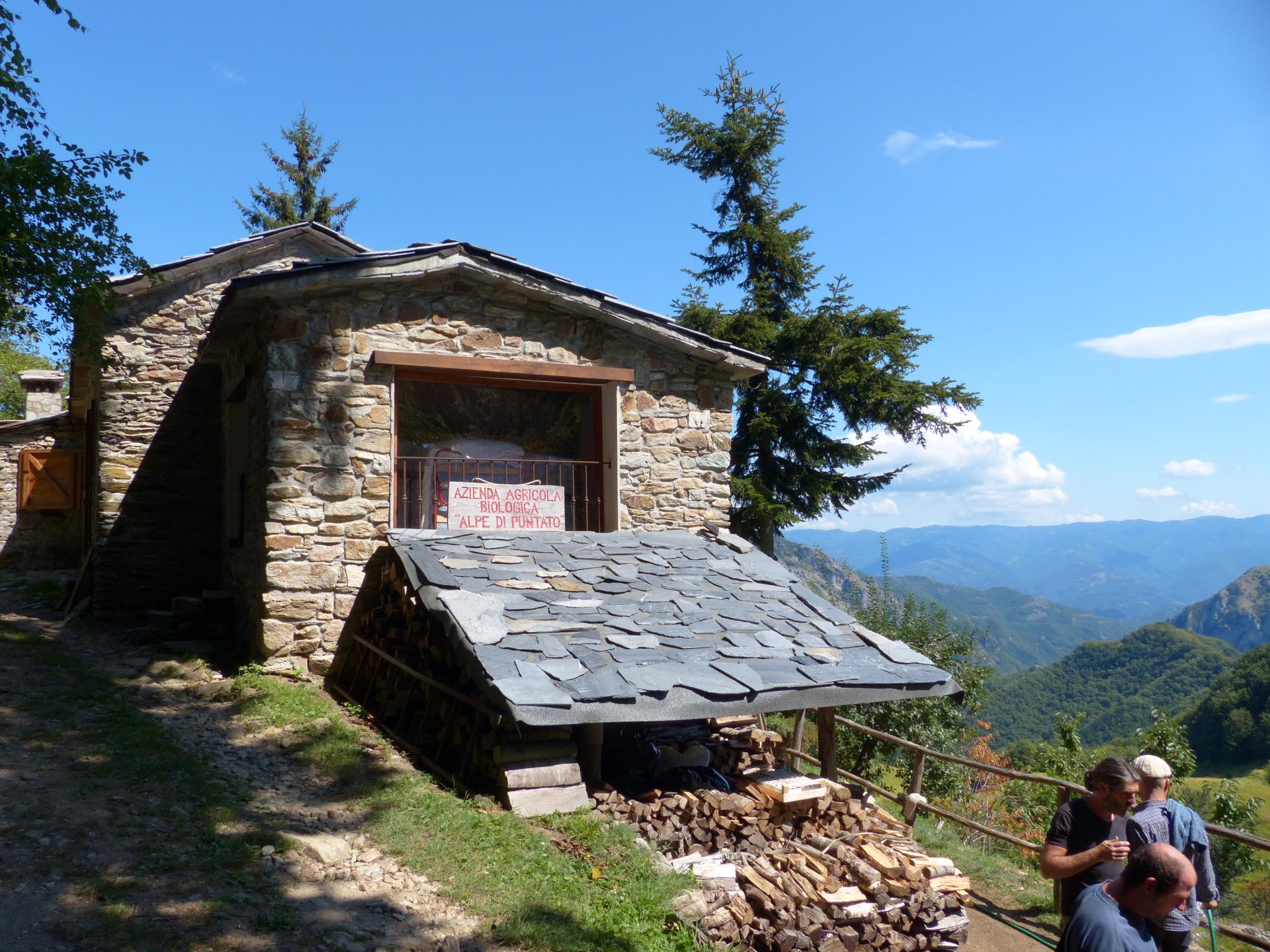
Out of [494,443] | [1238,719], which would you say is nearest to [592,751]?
[494,443]

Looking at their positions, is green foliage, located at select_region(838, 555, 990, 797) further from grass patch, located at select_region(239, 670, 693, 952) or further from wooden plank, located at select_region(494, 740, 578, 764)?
grass patch, located at select_region(239, 670, 693, 952)

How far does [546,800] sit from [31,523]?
14618 millimetres

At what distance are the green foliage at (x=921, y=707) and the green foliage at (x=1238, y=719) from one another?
42.5m

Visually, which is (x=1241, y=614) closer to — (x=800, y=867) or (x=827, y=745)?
(x=827, y=745)

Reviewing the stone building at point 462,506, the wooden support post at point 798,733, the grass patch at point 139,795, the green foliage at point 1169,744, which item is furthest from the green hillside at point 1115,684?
the grass patch at point 139,795

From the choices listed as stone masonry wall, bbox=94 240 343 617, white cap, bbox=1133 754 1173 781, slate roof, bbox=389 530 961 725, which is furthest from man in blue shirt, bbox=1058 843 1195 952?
stone masonry wall, bbox=94 240 343 617

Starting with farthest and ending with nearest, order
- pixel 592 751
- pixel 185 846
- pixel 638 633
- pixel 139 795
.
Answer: pixel 638 633 < pixel 592 751 < pixel 139 795 < pixel 185 846

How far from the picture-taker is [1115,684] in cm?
8012

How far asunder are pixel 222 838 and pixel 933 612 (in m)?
15.0

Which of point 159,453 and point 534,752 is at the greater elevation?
point 159,453

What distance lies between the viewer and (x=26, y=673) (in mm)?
7785

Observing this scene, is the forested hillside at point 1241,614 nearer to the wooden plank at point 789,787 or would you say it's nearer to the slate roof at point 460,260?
the slate roof at point 460,260

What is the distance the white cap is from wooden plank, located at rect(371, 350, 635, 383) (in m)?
5.95

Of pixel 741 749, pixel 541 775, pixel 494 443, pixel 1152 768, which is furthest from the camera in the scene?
pixel 494 443
